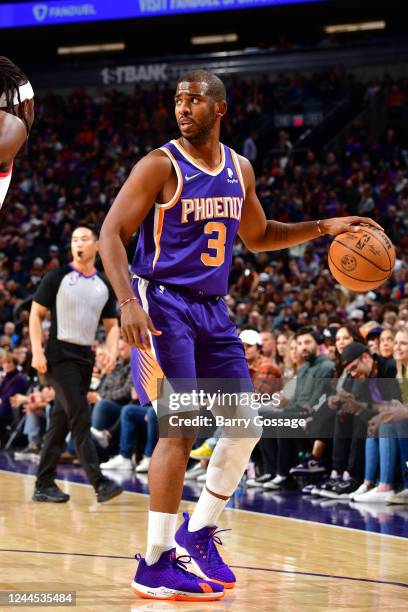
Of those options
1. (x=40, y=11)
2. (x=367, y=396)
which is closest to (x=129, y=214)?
(x=367, y=396)

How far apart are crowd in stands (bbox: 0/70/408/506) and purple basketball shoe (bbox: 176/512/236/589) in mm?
3148

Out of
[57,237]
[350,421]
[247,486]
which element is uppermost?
[57,237]

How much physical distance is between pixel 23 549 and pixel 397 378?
3482 millimetres

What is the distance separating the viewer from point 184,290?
4195 mm

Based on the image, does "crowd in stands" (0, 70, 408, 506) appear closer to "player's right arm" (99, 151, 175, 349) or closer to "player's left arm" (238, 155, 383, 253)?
"player's left arm" (238, 155, 383, 253)

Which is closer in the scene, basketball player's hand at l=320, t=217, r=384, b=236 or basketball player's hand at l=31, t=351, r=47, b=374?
basketball player's hand at l=320, t=217, r=384, b=236

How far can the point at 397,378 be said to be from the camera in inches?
292

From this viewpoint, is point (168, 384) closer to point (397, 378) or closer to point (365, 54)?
point (397, 378)

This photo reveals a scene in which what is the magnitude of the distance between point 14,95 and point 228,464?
1.93 metres

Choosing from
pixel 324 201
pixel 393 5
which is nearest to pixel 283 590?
pixel 324 201

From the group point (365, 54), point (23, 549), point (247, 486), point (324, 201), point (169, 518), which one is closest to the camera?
point (169, 518)

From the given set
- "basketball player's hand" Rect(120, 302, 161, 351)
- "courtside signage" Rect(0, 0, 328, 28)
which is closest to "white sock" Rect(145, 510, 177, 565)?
"basketball player's hand" Rect(120, 302, 161, 351)

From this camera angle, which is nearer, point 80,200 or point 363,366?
point 363,366

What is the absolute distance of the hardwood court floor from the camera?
3885 millimetres
